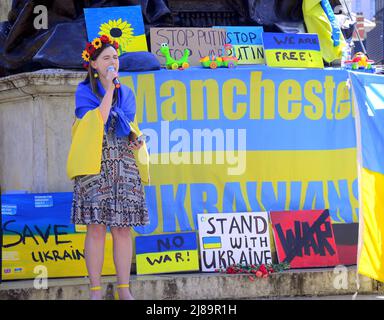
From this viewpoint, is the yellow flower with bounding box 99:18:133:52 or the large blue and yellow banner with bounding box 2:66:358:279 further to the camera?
the yellow flower with bounding box 99:18:133:52

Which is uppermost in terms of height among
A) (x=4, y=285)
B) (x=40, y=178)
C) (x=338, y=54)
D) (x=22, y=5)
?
(x=22, y=5)

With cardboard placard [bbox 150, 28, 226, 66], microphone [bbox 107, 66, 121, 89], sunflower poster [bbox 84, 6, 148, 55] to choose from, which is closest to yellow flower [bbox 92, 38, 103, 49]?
microphone [bbox 107, 66, 121, 89]

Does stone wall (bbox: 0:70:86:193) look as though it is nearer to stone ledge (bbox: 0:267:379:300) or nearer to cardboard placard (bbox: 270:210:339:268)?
stone ledge (bbox: 0:267:379:300)

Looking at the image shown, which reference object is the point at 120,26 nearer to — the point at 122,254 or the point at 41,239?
the point at 41,239

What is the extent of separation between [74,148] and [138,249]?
155 centimetres

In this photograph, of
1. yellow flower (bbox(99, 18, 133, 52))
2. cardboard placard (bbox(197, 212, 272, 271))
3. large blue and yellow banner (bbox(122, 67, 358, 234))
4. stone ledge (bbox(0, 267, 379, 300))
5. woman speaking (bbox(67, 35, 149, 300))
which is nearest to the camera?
woman speaking (bbox(67, 35, 149, 300))

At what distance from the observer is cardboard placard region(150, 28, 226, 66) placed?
7262 mm

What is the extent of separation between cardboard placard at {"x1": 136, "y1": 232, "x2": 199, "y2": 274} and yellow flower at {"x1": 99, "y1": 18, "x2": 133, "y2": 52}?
174cm

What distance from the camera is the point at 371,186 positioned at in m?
6.38

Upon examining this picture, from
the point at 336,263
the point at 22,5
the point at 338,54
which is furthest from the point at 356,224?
the point at 22,5

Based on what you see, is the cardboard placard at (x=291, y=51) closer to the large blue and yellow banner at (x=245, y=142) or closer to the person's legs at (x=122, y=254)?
the large blue and yellow banner at (x=245, y=142)

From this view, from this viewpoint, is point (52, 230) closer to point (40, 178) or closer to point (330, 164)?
point (40, 178)

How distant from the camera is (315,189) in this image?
23.5 ft
